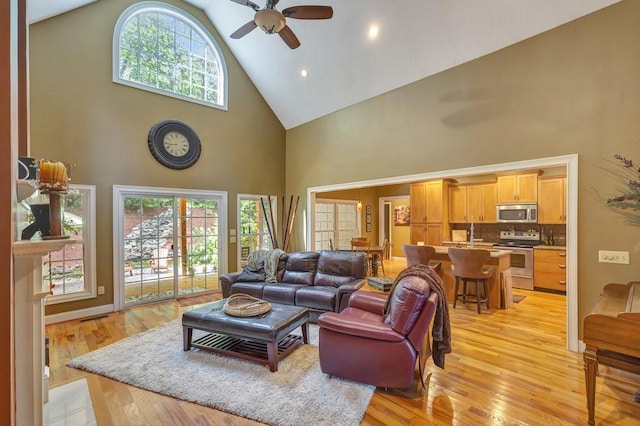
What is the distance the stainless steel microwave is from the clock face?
6.83 meters

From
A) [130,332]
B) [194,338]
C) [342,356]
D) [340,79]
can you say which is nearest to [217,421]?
[342,356]

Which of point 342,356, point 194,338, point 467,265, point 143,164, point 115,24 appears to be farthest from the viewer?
point 143,164

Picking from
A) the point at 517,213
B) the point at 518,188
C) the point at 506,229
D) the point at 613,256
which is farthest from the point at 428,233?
the point at 613,256

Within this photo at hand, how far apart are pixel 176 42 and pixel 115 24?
1.06 meters

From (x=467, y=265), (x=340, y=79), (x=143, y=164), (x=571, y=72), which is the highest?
(x=340, y=79)

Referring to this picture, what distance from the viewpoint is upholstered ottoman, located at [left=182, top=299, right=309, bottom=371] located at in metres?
2.84

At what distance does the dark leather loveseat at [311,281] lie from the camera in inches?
159

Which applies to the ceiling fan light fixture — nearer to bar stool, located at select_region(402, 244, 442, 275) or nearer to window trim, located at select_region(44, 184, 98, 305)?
window trim, located at select_region(44, 184, 98, 305)

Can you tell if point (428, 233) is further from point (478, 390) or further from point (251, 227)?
point (478, 390)

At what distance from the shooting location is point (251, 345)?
130 inches

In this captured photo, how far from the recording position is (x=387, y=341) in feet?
8.02

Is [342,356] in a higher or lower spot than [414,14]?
lower

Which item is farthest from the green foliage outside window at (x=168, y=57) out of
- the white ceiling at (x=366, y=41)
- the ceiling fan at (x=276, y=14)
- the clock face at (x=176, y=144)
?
the ceiling fan at (x=276, y=14)

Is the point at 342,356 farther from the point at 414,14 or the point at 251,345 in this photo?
the point at 414,14
